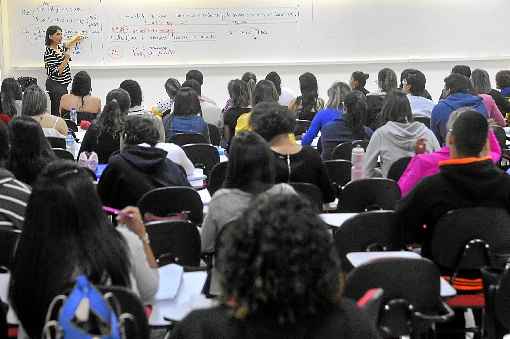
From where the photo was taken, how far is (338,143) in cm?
627

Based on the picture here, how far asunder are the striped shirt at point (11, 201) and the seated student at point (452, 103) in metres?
4.25

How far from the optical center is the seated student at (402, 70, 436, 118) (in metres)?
7.55

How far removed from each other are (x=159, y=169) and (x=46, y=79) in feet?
20.9

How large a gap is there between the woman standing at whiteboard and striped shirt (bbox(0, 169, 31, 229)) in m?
6.44

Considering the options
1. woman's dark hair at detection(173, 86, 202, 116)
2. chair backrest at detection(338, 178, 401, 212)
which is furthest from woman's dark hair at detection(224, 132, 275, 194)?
woman's dark hair at detection(173, 86, 202, 116)

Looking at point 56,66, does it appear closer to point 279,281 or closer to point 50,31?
point 50,31

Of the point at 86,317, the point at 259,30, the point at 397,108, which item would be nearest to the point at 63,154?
the point at 397,108

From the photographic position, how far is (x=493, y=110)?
24.0ft

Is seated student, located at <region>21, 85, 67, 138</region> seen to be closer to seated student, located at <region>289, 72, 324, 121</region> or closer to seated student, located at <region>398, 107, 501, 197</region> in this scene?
seated student, located at <region>289, 72, 324, 121</region>

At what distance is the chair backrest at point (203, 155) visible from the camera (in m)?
6.00

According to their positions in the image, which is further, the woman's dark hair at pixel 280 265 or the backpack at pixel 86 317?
the backpack at pixel 86 317

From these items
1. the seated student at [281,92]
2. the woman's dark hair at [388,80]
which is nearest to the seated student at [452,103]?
the woman's dark hair at [388,80]

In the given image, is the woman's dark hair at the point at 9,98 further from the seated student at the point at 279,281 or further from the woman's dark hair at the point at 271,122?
the seated student at the point at 279,281

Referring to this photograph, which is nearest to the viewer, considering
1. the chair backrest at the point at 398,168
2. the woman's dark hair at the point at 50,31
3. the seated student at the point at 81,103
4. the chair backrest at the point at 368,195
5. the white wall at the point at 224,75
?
the chair backrest at the point at 368,195
